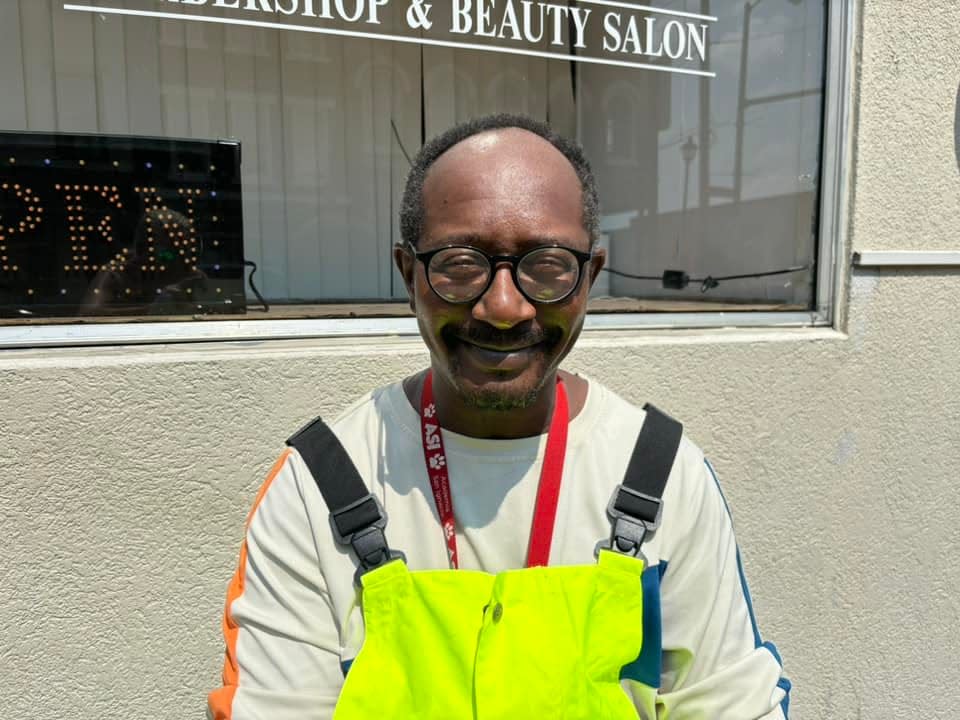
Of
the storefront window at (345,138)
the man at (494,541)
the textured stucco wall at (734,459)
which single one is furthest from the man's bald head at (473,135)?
the storefront window at (345,138)

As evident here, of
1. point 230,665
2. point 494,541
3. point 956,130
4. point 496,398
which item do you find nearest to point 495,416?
point 496,398

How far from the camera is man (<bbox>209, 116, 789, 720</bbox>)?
47.9 inches

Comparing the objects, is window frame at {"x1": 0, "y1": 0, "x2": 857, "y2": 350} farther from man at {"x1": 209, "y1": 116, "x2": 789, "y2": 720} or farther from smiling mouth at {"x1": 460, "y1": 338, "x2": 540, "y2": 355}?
smiling mouth at {"x1": 460, "y1": 338, "x2": 540, "y2": 355}

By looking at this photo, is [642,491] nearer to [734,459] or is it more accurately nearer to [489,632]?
[489,632]

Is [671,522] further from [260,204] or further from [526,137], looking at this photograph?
[260,204]

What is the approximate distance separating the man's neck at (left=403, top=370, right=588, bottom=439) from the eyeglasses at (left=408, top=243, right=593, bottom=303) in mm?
202

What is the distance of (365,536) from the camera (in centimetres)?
126

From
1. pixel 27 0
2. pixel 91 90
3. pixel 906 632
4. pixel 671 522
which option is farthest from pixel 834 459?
pixel 27 0

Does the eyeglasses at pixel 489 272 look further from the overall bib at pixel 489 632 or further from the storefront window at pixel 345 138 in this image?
the storefront window at pixel 345 138

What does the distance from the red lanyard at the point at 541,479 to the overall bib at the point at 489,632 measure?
0.07 meters

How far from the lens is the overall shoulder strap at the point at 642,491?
1.29 meters

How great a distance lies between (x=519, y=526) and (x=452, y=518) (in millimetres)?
123

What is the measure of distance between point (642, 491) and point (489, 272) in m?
0.47

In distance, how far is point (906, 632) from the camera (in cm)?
310
